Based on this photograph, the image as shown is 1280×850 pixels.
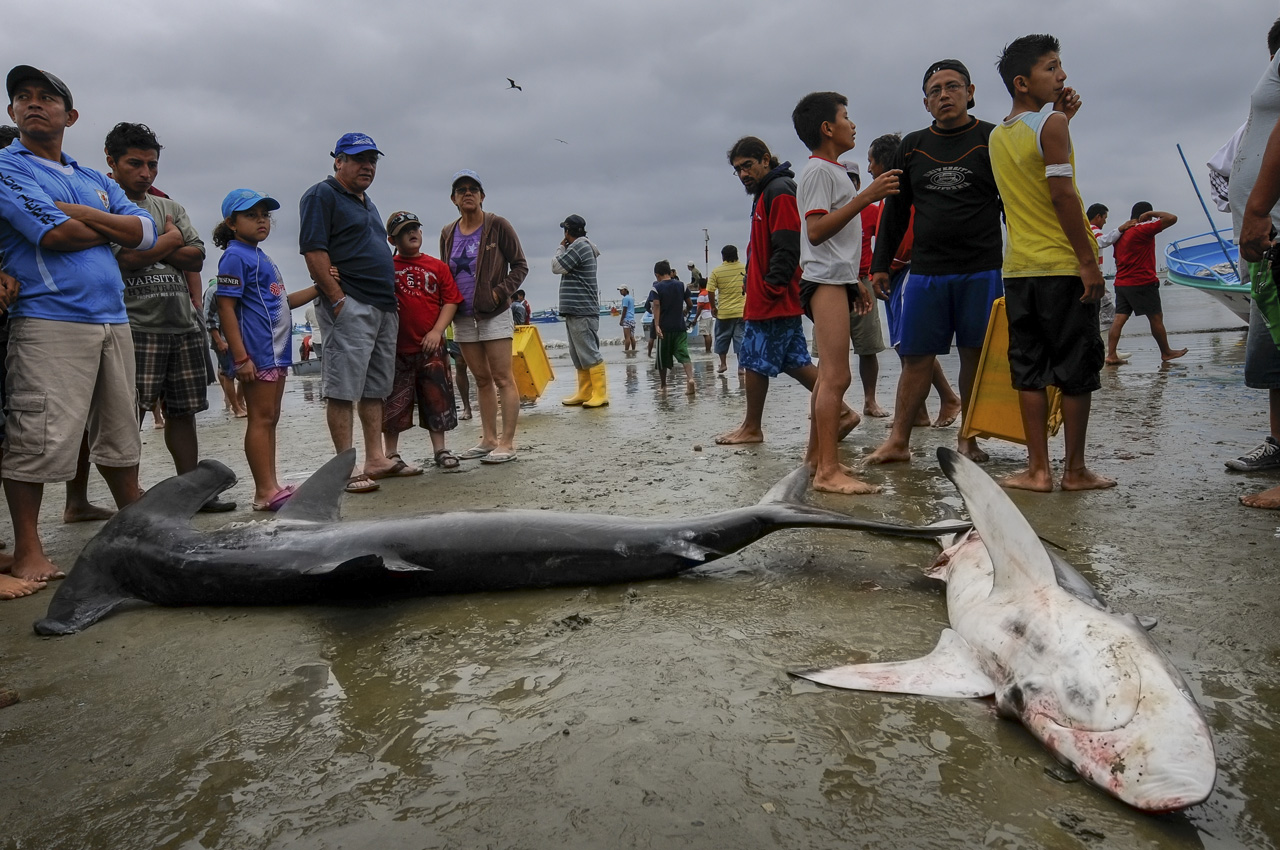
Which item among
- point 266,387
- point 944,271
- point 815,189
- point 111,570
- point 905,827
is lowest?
point 905,827

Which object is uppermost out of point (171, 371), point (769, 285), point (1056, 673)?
point (769, 285)

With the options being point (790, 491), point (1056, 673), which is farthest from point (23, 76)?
point (1056, 673)

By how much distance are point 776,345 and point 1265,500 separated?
3.24 metres

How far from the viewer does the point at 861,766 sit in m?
1.80

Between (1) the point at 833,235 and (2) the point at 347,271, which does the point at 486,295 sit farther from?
(1) the point at 833,235

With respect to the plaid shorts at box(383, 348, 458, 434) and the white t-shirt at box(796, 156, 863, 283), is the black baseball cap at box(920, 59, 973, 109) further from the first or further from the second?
the plaid shorts at box(383, 348, 458, 434)

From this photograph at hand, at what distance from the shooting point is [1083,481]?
14.0 feet

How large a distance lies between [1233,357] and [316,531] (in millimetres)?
12719

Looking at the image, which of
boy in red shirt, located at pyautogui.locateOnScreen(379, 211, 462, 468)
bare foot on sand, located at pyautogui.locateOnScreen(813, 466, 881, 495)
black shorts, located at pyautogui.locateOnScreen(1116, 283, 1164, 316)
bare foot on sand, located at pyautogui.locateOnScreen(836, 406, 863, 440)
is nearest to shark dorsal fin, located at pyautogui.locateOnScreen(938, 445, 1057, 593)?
bare foot on sand, located at pyautogui.locateOnScreen(813, 466, 881, 495)

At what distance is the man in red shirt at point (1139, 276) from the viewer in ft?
35.2

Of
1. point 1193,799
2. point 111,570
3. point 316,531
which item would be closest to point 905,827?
point 1193,799

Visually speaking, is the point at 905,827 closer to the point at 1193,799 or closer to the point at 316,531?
the point at 1193,799

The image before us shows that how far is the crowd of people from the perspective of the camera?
3.71 metres

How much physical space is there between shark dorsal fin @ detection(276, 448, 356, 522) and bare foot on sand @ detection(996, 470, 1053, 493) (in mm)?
3556
